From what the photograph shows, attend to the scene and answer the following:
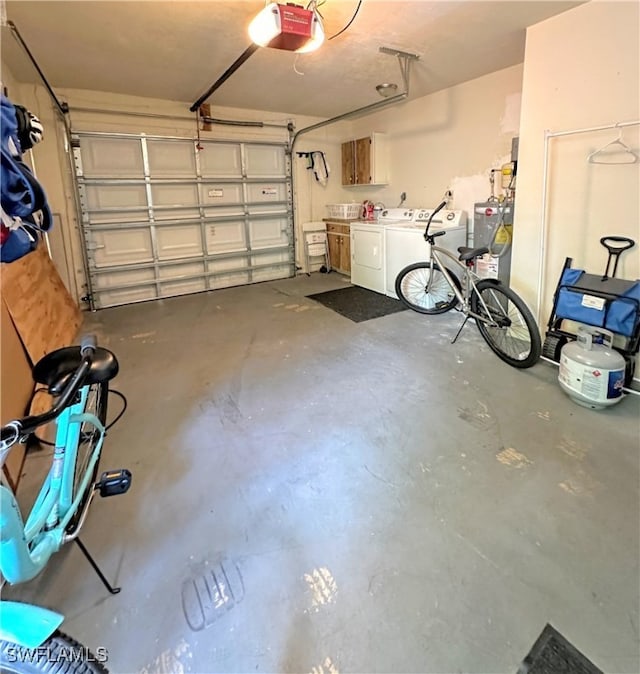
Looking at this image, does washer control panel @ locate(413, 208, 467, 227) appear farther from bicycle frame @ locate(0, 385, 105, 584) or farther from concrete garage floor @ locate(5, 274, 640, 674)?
bicycle frame @ locate(0, 385, 105, 584)

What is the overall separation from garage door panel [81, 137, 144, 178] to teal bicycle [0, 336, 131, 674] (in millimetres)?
4063

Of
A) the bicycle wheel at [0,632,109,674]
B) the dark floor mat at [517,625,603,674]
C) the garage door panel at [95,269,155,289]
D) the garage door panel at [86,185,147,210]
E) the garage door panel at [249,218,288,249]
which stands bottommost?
the dark floor mat at [517,625,603,674]

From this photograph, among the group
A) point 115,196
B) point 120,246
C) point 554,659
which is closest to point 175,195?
point 115,196

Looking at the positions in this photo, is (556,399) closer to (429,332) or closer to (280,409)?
(429,332)

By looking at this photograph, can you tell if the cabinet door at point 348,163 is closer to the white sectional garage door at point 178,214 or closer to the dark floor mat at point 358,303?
the white sectional garage door at point 178,214

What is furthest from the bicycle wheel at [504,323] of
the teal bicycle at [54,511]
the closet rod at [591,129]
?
the teal bicycle at [54,511]

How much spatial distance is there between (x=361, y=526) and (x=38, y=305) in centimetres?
310

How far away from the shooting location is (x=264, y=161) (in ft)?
19.6

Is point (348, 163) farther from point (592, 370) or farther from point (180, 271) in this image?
point (592, 370)

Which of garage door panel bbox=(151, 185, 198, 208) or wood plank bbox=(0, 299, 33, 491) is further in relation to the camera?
garage door panel bbox=(151, 185, 198, 208)

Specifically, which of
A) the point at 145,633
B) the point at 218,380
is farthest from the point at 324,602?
the point at 218,380

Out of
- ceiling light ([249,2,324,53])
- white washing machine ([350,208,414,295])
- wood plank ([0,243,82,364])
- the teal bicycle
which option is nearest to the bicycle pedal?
the teal bicycle

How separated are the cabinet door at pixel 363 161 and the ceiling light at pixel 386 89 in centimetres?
122

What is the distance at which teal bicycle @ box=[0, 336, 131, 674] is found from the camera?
93cm
